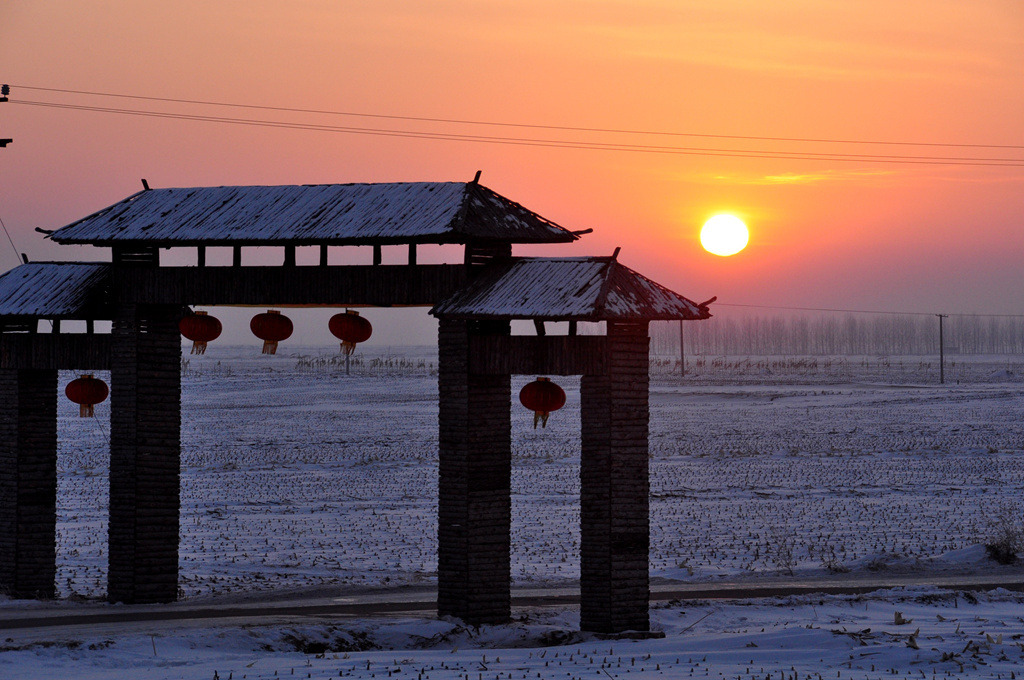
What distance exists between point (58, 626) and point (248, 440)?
111 feet

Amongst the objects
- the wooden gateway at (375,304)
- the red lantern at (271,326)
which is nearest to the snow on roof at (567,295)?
the wooden gateway at (375,304)

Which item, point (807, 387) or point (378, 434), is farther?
point (807, 387)

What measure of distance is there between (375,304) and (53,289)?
6.52 metres

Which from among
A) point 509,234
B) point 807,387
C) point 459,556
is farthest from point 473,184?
point 807,387

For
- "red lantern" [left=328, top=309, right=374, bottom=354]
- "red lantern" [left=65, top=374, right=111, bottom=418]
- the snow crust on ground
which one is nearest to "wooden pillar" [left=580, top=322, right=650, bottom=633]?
the snow crust on ground

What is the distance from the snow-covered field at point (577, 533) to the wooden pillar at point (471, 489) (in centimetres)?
66

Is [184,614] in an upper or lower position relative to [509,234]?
lower

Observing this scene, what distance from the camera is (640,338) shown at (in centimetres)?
1897

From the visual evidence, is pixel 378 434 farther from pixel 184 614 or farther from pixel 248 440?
pixel 184 614

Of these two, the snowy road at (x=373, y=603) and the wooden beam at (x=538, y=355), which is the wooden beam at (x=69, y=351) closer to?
the snowy road at (x=373, y=603)

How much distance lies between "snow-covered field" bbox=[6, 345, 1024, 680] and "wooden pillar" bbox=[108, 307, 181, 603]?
4.14ft

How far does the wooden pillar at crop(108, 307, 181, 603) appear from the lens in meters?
21.3

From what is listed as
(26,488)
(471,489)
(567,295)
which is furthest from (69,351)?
(567,295)

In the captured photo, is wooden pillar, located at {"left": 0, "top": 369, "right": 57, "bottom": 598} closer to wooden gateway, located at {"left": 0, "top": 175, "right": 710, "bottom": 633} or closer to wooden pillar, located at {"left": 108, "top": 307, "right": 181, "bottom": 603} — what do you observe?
wooden gateway, located at {"left": 0, "top": 175, "right": 710, "bottom": 633}
